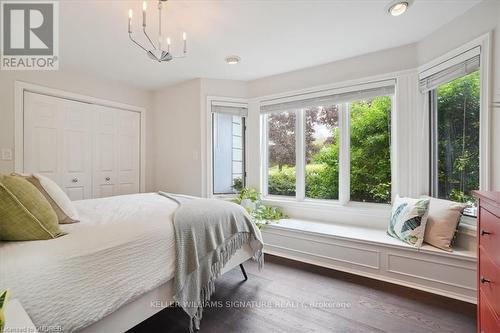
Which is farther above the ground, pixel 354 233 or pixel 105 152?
pixel 105 152

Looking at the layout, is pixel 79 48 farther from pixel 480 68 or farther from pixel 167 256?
pixel 480 68

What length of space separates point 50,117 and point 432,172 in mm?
4239

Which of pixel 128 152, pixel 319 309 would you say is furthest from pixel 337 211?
pixel 128 152

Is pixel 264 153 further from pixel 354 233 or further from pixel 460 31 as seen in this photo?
pixel 460 31

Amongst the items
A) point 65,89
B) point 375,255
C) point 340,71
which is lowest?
point 375,255

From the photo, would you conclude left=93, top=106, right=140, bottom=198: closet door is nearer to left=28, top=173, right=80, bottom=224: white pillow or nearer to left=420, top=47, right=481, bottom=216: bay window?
left=28, top=173, right=80, bottom=224: white pillow

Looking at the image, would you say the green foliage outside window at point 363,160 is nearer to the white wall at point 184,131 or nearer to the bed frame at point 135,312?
the white wall at point 184,131

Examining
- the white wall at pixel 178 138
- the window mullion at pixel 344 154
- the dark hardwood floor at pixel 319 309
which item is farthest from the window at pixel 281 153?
the dark hardwood floor at pixel 319 309

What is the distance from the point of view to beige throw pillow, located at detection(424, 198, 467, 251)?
197 centimetres

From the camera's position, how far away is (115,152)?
349 cm

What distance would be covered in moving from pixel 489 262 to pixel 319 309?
3.83 feet

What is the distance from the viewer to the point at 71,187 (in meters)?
3.06

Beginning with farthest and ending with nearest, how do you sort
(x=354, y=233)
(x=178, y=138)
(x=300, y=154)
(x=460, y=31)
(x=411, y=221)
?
(x=178, y=138)
(x=300, y=154)
(x=354, y=233)
(x=411, y=221)
(x=460, y=31)

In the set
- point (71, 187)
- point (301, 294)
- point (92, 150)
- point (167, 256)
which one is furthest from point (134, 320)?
point (92, 150)
